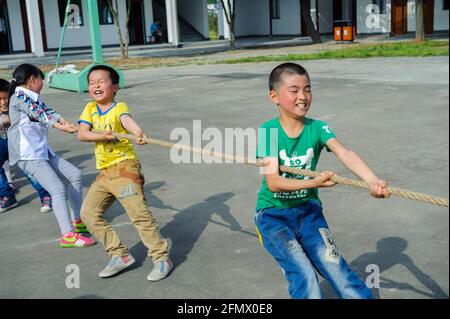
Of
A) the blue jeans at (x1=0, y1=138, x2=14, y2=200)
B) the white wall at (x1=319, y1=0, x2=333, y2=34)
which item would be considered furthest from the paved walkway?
the blue jeans at (x1=0, y1=138, x2=14, y2=200)

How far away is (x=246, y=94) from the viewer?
12.1m

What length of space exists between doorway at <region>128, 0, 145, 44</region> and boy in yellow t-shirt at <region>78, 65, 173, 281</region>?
34341 mm

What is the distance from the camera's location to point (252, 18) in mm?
41938

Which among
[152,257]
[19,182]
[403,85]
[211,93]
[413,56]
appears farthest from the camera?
[413,56]

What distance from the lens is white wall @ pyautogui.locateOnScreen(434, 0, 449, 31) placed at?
2940 cm

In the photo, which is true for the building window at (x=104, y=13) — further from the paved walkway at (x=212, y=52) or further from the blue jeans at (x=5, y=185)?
the blue jeans at (x=5, y=185)

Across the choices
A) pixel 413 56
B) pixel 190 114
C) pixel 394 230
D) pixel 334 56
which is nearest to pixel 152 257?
pixel 394 230

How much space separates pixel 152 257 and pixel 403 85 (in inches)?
368

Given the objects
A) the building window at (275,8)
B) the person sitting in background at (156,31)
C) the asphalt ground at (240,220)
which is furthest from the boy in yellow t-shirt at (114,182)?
the building window at (275,8)

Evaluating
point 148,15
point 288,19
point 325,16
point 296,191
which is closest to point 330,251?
point 296,191

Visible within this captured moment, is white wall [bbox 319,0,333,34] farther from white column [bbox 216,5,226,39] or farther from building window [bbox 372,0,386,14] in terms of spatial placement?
white column [bbox 216,5,226,39]

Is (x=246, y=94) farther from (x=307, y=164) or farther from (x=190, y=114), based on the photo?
(x=307, y=164)

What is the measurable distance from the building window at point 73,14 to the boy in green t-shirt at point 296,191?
33.1 metres

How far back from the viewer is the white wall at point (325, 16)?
3722 cm
